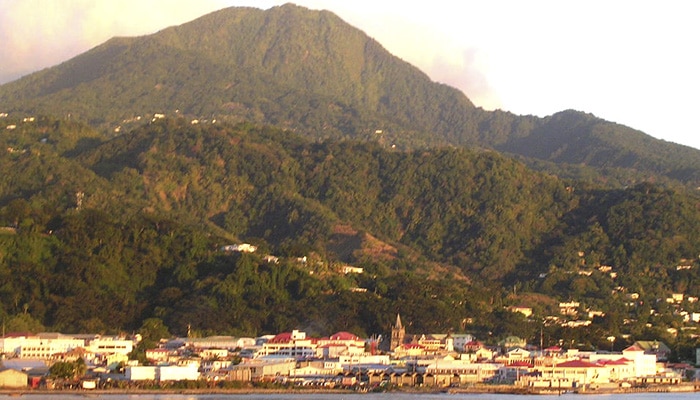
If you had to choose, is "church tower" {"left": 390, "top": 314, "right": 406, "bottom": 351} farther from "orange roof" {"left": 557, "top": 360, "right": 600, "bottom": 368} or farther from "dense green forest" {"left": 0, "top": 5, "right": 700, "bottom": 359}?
"orange roof" {"left": 557, "top": 360, "right": 600, "bottom": 368}

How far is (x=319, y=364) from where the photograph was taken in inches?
3720

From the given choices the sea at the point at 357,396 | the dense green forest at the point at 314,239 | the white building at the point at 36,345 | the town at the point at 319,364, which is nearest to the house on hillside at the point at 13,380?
the town at the point at 319,364

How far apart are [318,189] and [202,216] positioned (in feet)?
54.5

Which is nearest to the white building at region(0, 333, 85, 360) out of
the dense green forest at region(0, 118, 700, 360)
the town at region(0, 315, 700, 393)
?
the town at region(0, 315, 700, 393)

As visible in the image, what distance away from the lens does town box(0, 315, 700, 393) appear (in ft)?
290

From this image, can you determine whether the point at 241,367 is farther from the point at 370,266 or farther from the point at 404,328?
the point at 370,266

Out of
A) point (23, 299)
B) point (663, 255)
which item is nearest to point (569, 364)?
point (23, 299)

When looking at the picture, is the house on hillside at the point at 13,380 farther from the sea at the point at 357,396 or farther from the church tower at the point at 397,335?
the church tower at the point at 397,335

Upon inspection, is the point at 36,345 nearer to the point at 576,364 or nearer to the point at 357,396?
the point at 357,396

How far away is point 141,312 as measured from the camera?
11462cm

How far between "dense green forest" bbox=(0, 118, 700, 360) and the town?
8.29 m

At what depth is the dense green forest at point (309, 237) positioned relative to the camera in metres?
116

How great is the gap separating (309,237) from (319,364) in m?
61.6

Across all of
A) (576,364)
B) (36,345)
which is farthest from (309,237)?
(576,364)
